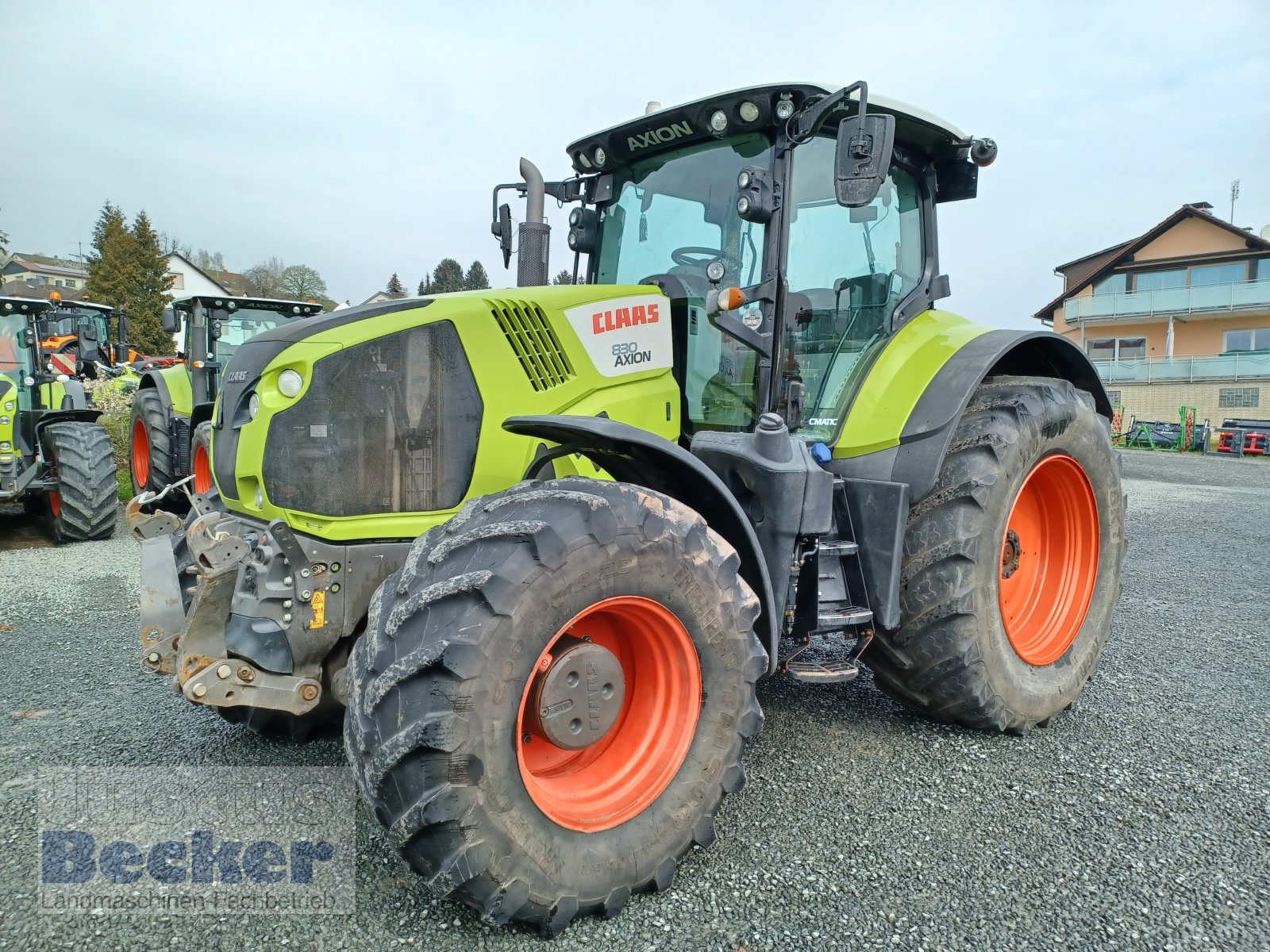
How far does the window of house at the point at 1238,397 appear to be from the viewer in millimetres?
29623

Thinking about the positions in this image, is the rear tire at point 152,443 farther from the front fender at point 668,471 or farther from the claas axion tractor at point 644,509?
the front fender at point 668,471

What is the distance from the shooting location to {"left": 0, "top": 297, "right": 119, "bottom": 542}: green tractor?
25.7 ft

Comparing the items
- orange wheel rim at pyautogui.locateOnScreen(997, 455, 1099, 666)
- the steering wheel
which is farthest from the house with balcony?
the steering wheel

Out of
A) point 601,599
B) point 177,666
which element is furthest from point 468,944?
point 177,666

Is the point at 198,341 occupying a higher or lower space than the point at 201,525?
higher

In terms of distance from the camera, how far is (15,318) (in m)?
8.62

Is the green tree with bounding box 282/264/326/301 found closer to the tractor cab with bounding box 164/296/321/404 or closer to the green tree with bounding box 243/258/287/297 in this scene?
the green tree with bounding box 243/258/287/297

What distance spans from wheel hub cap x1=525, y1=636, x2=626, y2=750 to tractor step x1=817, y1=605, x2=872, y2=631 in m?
1.03

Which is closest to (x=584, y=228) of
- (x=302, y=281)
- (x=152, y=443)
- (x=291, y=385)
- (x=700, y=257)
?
(x=700, y=257)

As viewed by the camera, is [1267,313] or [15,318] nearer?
[15,318]

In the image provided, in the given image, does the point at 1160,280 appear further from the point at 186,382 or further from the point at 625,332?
the point at 625,332

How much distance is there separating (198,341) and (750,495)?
8.67m

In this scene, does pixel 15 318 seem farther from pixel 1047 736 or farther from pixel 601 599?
pixel 1047 736

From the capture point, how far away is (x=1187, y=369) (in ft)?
101
